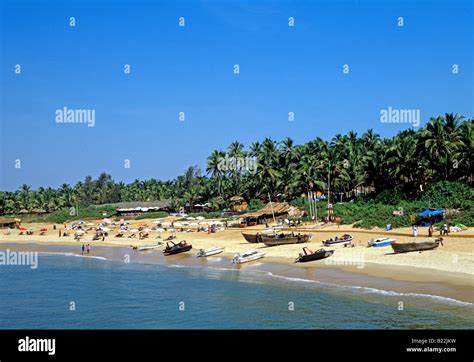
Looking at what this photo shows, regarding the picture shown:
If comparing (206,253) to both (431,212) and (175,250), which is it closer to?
(175,250)

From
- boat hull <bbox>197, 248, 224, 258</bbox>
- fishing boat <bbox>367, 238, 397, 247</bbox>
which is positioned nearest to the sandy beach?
fishing boat <bbox>367, 238, 397, 247</bbox>

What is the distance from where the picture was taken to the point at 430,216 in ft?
175

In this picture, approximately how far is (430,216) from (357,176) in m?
27.6

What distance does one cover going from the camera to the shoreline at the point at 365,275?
2948 cm

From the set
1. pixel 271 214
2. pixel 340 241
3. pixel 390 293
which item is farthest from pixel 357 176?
pixel 390 293

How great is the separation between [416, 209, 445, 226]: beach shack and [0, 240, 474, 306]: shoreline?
1576 cm

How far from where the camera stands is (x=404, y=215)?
55656 millimetres

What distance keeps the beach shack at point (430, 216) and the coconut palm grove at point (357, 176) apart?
3.83 feet

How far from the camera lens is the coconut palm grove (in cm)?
6097

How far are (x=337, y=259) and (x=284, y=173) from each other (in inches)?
1771

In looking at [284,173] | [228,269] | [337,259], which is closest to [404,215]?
[337,259]
